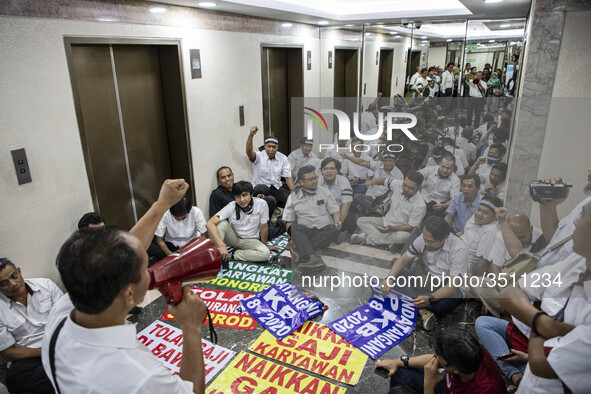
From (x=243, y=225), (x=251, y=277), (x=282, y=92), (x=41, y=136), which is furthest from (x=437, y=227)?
(x=282, y=92)

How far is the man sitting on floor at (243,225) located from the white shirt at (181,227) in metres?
0.10

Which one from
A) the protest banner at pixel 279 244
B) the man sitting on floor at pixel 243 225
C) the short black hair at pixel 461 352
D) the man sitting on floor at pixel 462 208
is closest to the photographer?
the short black hair at pixel 461 352

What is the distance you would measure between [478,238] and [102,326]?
2.29 m

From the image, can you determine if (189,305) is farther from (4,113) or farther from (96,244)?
(4,113)

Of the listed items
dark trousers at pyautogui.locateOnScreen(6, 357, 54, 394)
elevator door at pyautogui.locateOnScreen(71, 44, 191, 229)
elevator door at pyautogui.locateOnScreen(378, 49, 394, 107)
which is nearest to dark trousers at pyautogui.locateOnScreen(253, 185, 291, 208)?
elevator door at pyautogui.locateOnScreen(71, 44, 191, 229)

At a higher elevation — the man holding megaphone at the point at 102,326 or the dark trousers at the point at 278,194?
the man holding megaphone at the point at 102,326

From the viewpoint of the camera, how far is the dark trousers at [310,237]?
313 cm

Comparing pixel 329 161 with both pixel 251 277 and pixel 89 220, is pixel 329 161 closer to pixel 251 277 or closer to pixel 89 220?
pixel 251 277

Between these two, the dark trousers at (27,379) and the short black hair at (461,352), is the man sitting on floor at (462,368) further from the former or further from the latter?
the dark trousers at (27,379)

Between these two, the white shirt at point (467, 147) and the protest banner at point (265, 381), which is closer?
the protest banner at point (265, 381)

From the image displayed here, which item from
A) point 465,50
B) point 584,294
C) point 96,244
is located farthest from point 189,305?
point 465,50

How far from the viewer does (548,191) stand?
Result: 8.41ft

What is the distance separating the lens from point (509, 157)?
3.30 metres

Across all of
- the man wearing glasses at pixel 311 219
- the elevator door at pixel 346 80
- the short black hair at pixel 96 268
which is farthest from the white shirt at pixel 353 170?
the elevator door at pixel 346 80
